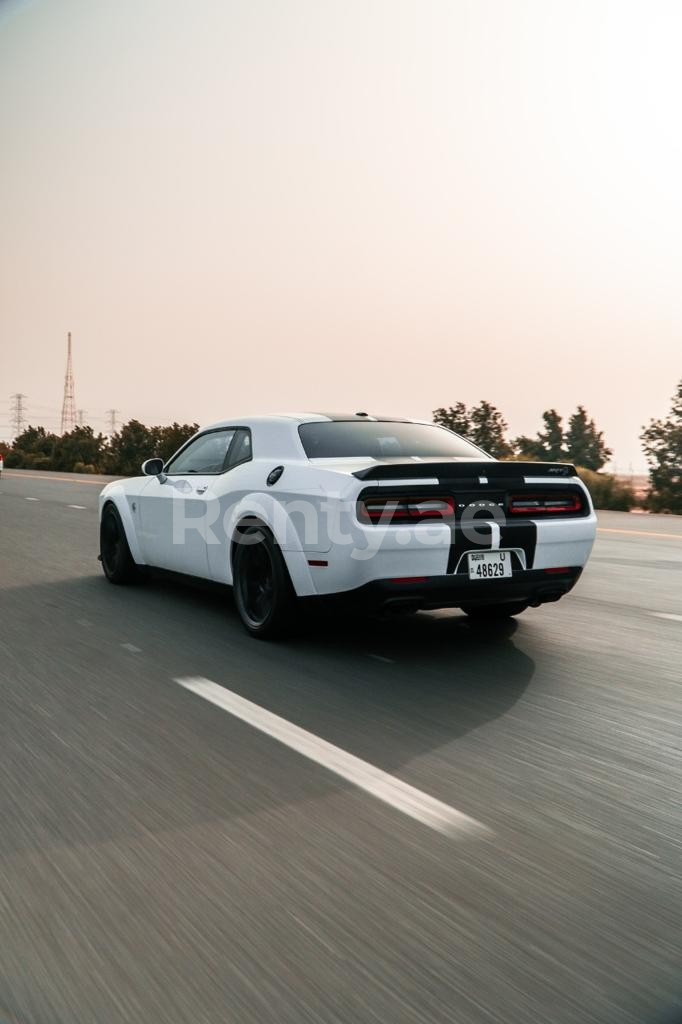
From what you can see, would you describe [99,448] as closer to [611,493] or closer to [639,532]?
[611,493]

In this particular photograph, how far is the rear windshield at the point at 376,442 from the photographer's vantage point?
21.4 feet

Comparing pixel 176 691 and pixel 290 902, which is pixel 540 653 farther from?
pixel 290 902

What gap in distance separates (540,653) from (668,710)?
138cm

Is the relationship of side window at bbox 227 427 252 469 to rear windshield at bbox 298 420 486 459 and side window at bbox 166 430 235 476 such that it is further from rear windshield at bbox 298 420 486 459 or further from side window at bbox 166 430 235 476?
rear windshield at bbox 298 420 486 459

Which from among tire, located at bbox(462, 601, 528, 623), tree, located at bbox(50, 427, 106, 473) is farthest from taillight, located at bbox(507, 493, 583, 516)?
tree, located at bbox(50, 427, 106, 473)

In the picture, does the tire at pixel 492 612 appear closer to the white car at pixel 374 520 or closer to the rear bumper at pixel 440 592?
the white car at pixel 374 520

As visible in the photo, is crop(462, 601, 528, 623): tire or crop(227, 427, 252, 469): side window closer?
crop(227, 427, 252, 469): side window

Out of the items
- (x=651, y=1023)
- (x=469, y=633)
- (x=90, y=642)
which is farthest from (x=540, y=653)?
(x=651, y=1023)

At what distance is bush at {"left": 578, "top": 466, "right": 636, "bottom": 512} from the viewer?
83.4 feet

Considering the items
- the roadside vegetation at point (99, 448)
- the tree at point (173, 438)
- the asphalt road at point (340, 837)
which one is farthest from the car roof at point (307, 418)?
the tree at point (173, 438)

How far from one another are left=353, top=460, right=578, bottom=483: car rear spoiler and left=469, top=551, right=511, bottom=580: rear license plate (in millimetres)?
431

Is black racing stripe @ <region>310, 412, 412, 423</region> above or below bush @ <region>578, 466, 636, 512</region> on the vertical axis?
above

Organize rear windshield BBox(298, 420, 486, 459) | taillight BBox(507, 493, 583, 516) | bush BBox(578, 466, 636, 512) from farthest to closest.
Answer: bush BBox(578, 466, 636, 512)
rear windshield BBox(298, 420, 486, 459)
taillight BBox(507, 493, 583, 516)

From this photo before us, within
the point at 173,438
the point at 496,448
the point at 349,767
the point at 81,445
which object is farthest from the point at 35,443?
the point at 349,767
